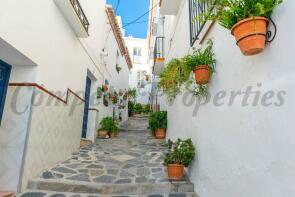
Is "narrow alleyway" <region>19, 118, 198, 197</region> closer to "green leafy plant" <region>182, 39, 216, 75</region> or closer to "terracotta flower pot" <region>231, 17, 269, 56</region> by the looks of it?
"green leafy plant" <region>182, 39, 216, 75</region>

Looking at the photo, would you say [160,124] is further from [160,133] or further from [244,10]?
[244,10]

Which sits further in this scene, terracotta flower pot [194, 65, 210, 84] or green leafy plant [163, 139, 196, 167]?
green leafy plant [163, 139, 196, 167]

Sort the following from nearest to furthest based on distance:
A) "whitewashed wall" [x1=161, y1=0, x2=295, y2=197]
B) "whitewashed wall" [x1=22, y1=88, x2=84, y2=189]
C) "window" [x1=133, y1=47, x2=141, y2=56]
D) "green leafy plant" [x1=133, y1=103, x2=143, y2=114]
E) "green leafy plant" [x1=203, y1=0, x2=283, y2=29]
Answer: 1. "whitewashed wall" [x1=161, y1=0, x2=295, y2=197]
2. "green leafy plant" [x1=203, y1=0, x2=283, y2=29]
3. "whitewashed wall" [x1=22, y1=88, x2=84, y2=189]
4. "green leafy plant" [x1=133, y1=103, x2=143, y2=114]
5. "window" [x1=133, y1=47, x2=141, y2=56]

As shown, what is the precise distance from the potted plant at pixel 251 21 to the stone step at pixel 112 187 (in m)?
2.83

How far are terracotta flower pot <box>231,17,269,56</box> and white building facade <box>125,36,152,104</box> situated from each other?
1851cm

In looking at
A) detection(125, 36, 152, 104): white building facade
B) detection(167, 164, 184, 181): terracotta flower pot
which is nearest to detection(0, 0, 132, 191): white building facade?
detection(167, 164, 184, 181): terracotta flower pot

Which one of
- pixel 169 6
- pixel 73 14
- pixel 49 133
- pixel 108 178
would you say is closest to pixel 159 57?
pixel 169 6

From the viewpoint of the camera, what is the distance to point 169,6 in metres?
7.43

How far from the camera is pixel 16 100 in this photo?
4219 mm

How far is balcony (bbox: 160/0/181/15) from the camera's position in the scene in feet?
23.8

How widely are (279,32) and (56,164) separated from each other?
499 cm

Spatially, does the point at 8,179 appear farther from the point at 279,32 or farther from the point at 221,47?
the point at 279,32

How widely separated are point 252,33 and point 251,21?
0.32ft

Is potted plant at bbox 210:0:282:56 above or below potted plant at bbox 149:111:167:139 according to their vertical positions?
above
